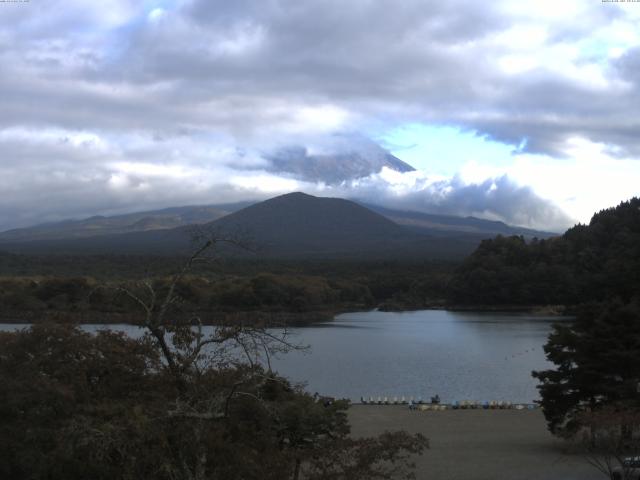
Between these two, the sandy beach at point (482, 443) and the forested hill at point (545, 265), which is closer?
the sandy beach at point (482, 443)

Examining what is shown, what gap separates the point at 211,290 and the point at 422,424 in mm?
42371

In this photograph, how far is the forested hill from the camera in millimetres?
70125

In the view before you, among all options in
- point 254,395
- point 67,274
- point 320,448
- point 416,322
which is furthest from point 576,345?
point 67,274

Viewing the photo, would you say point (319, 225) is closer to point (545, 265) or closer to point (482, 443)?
point (545, 265)

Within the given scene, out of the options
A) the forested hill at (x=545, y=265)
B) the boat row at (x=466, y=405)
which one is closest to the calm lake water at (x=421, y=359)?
the boat row at (x=466, y=405)

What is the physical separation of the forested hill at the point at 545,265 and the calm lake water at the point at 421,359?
1405cm

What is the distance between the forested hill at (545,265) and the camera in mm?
70125

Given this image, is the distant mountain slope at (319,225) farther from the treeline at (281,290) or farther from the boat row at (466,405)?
the boat row at (466,405)

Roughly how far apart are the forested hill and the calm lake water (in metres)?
14.1

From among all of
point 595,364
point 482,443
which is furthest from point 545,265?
point 595,364

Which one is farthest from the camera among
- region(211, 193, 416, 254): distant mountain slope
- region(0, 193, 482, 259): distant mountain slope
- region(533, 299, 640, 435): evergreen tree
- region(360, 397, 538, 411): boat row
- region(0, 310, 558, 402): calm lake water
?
region(211, 193, 416, 254): distant mountain slope

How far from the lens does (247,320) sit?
6.91 metres

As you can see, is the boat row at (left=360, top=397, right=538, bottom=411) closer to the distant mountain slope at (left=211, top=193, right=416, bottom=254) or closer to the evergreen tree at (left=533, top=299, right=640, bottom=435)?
the evergreen tree at (left=533, top=299, right=640, bottom=435)

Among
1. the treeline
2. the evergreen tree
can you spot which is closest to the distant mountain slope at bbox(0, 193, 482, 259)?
the treeline
